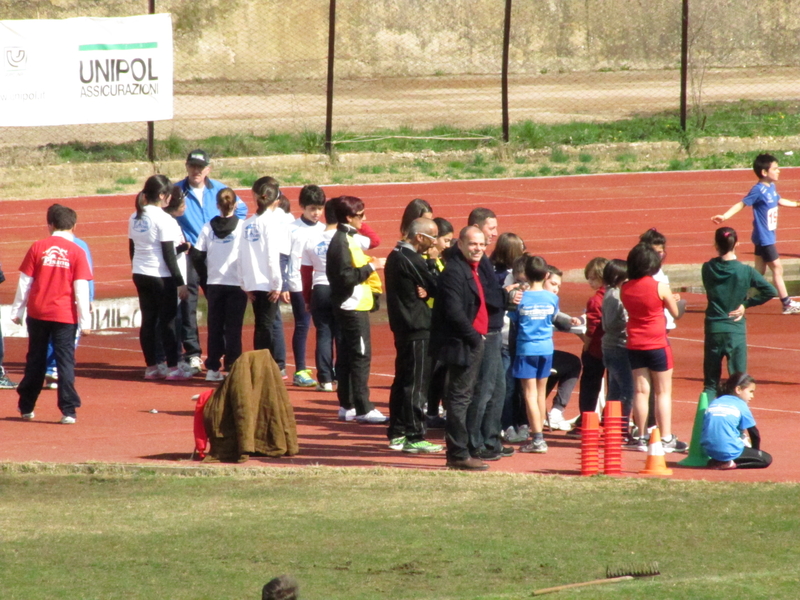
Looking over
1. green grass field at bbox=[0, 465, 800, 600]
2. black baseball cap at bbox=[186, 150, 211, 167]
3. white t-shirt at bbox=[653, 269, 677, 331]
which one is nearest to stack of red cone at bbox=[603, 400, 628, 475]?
green grass field at bbox=[0, 465, 800, 600]

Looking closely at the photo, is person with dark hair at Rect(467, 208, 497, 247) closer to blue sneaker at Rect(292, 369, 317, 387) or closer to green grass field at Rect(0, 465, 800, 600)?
green grass field at Rect(0, 465, 800, 600)

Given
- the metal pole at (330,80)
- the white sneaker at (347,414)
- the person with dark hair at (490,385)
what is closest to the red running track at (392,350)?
the white sneaker at (347,414)

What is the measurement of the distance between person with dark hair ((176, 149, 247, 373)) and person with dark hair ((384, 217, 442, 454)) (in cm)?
342

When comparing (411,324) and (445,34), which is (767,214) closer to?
(411,324)

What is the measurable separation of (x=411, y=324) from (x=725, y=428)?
222cm

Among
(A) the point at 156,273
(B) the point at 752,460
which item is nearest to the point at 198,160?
(A) the point at 156,273

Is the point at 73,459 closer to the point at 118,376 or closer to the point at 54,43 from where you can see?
the point at 118,376

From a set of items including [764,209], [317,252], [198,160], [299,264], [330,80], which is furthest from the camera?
[330,80]

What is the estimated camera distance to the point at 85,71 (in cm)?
2467

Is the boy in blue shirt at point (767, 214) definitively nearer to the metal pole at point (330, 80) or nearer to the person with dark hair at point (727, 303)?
the person with dark hair at point (727, 303)

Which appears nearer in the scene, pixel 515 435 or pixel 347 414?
pixel 515 435

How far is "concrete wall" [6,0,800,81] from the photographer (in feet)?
136

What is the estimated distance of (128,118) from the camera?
25.1m

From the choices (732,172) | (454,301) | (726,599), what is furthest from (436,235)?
(732,172)
